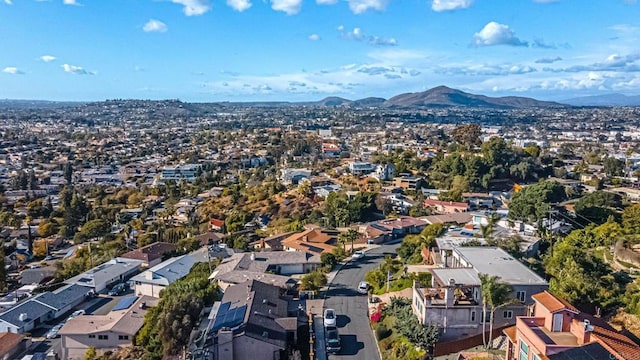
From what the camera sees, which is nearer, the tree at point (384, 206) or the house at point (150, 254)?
the house at point (150, 254)

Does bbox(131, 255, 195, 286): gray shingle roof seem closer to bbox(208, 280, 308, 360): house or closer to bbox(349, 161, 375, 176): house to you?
bbox(208, 280, 308, 360): house

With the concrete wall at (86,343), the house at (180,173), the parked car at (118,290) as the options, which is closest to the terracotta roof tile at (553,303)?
the concrete wall at (86,343)

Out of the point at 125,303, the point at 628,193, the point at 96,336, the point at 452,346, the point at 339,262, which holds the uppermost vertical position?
the point at 628,193

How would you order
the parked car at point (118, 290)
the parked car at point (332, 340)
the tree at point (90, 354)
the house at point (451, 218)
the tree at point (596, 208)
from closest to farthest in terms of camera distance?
1. the parked car at point (332, 340)
2. the tree at point (90, 354)
3. the parked car at point (118, 290)
4. the tree at point (596, 208)
5. the house at point (451, 218)

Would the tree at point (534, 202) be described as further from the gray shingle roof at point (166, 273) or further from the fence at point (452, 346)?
the gray shingle roof at point (166, 273)

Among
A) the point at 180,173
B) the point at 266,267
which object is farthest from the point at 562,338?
the point at 180,173

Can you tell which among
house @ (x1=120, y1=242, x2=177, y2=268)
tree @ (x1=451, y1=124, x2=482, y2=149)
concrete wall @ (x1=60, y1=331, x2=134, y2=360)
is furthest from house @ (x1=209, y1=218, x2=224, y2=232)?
tree @ (x1=451, y1=124, x2=482, y2=149)

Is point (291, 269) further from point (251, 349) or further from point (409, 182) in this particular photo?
point (409, 182)

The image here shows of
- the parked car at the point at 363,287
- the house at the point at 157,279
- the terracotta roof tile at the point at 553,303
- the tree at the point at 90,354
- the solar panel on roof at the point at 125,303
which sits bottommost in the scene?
the tree at the point at 90,354
